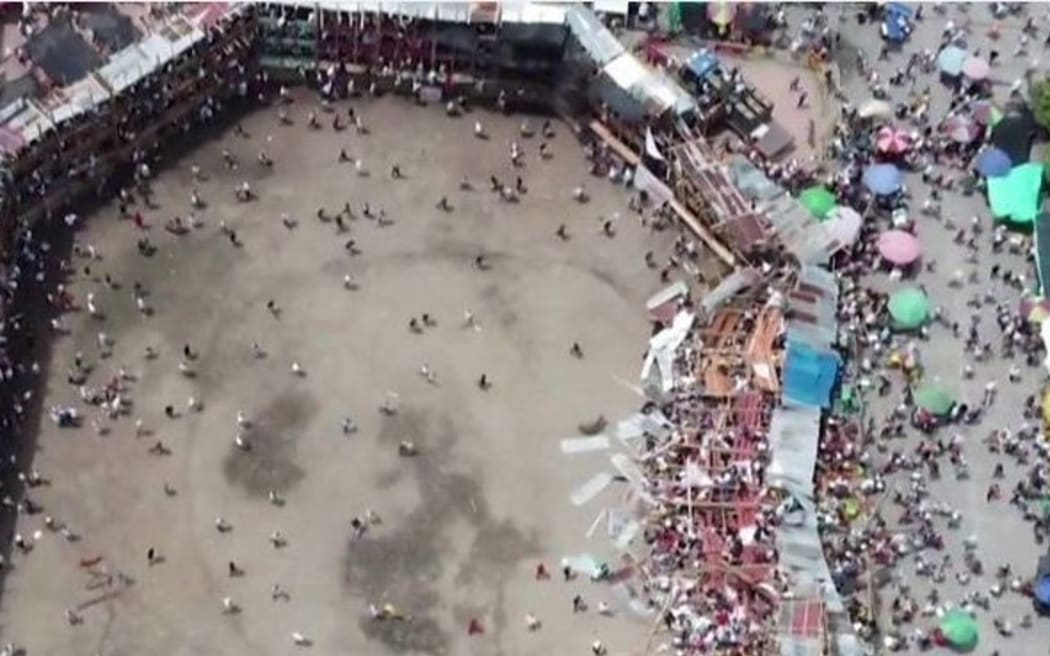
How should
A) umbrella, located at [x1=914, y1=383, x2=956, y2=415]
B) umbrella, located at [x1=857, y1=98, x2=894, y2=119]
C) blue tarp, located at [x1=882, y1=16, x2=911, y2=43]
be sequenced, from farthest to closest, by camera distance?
blue tarp, located at [x1=882, y1=16, x2=911, y2=43], umbrella, located at [x1=857, y1=98, x2=894, y2=119], umbrella, located at [x1=914, y1=383, x2=956, y2=415]

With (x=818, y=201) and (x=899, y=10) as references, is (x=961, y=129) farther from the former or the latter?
(x=818, y=201)

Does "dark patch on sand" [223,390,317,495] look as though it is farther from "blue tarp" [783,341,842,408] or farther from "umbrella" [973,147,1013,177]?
"umbrella" [973,147,1013,177]

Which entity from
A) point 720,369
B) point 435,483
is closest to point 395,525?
point 435,483

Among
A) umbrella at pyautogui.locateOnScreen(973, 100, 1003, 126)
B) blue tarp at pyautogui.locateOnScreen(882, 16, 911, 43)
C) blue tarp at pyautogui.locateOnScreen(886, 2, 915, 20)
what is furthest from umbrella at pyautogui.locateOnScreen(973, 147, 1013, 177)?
blue tarp at pyautogui.locateOnScreen(886, 2, 915, 20)

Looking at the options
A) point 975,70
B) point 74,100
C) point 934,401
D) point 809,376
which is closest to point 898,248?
point 934,401

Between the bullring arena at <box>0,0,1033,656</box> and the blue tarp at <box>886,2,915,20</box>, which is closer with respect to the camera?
the bullring arena at <box>0,0,1033,656</box>

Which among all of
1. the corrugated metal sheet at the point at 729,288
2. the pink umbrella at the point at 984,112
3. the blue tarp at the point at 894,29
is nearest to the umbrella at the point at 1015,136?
the pink umbrella at the point at 984,112

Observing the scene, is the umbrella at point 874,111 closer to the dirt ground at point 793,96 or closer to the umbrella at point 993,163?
the dirt ground at point 793,96
